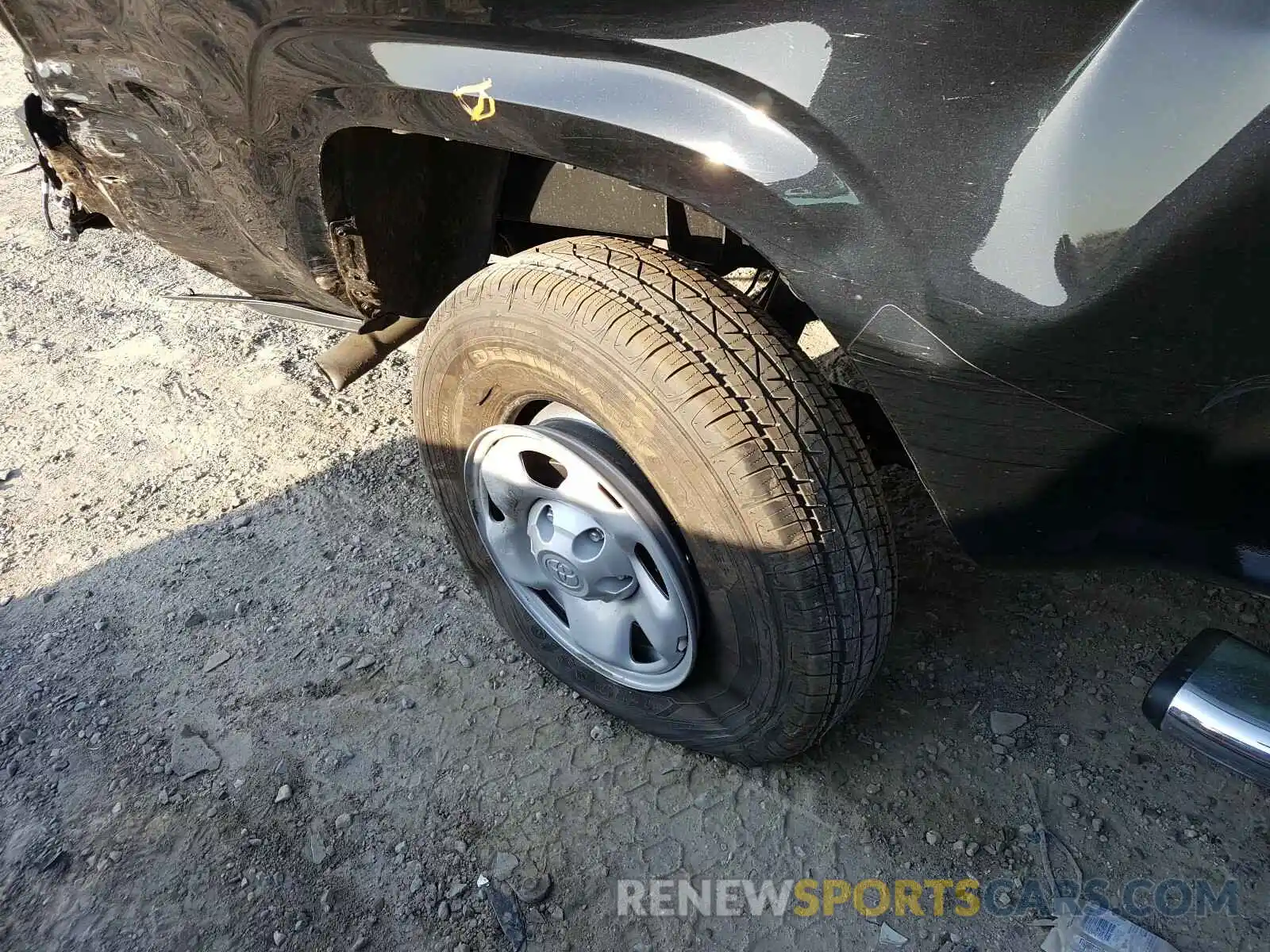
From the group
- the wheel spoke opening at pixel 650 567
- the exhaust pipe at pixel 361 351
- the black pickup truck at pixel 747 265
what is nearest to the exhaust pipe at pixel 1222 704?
the black pickup truck at pixel 747 265

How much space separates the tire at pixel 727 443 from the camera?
1.57 metres

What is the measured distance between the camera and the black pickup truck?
3.56 ft

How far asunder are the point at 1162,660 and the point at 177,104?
2649 mm

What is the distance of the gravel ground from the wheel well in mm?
752

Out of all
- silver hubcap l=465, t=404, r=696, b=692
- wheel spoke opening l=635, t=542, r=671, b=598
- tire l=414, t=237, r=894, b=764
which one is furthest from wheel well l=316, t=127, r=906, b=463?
wheel spoke opening l=635, t=542, r=671, b=598

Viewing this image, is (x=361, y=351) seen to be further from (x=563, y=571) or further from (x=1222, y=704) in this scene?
(x=1222, y=704)

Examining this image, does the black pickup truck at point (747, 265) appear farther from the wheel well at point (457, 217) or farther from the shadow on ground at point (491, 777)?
the shadow on ground at point (491, 777)

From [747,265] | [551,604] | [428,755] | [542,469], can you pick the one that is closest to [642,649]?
[551,604]

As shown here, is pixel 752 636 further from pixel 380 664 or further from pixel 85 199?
pixel 85 199

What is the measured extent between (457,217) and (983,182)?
1.33 meters

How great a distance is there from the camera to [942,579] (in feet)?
8.30

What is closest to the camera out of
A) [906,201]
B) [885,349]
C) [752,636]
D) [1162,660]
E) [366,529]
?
[906,201]

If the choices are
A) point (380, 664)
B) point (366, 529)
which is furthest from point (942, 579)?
point (366, 529)

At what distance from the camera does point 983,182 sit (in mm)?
1131
